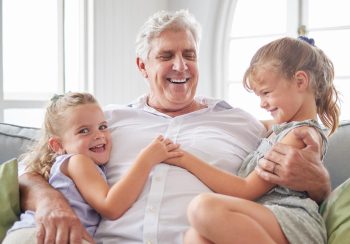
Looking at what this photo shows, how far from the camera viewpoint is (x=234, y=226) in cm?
122

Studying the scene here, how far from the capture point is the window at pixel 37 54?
3.07m

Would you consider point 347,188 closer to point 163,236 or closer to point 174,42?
point 163,236

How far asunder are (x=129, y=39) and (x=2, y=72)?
48.6 inches

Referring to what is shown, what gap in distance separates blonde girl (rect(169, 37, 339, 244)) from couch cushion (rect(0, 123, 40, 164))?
0.74 m

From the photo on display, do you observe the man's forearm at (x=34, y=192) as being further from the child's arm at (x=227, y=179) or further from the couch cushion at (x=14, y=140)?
the child's arm at (x=227, y=179)

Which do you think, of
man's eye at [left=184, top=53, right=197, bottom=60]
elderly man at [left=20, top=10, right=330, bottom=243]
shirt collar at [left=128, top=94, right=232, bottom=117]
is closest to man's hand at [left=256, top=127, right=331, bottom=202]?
elderly man at [left=20, top=10, right=330, bottom=243]

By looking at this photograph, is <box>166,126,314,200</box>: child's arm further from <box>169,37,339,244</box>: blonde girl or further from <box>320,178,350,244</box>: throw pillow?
<box>320,178,350,244</box>: throw pillow

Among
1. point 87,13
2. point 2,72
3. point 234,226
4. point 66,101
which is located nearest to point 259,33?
point 87,13

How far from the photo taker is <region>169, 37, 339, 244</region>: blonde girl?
1.24 m

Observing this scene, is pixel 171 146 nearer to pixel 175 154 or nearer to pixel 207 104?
pixel 175 154

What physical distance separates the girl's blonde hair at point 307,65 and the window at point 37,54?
1.91 metres

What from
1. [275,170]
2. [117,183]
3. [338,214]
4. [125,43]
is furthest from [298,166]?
[125,43]

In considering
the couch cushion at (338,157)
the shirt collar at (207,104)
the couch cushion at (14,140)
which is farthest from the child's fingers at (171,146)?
the couch cushion at (14,140)

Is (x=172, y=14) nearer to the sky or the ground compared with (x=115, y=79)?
nearer to the sky
